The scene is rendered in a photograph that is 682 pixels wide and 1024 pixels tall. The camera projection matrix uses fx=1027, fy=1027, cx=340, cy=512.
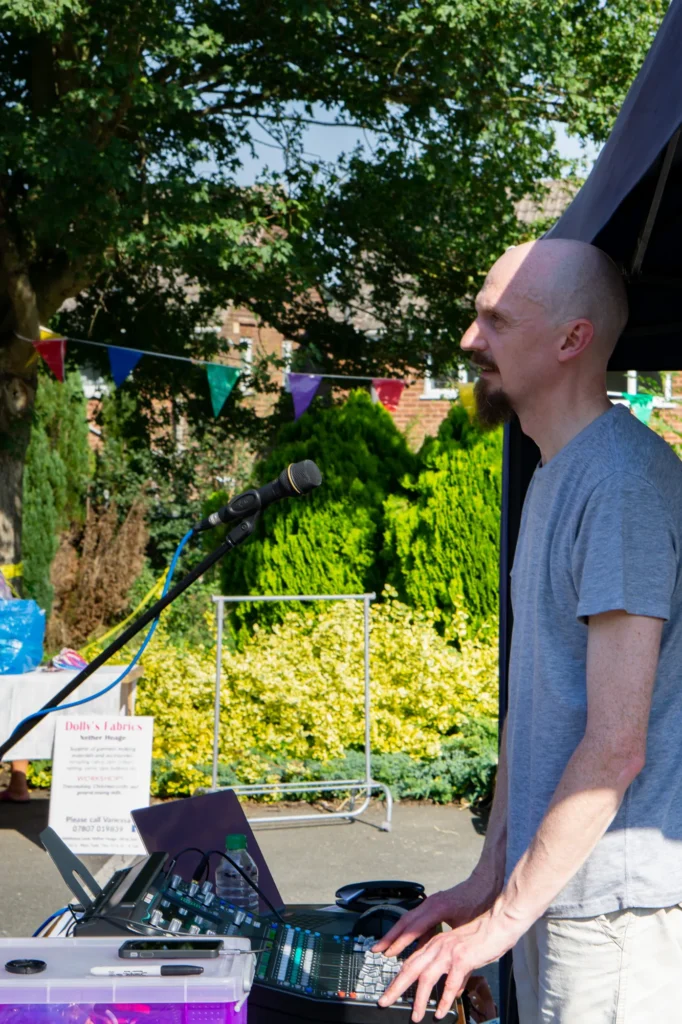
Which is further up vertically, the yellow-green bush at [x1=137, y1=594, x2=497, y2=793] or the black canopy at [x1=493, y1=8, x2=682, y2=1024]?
the black canopy at [x1=493, y1=8, x2=682, y2=1024]

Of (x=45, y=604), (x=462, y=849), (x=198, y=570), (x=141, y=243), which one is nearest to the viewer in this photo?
(x=198, y=570)

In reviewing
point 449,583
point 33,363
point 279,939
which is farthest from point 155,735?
point 279,939

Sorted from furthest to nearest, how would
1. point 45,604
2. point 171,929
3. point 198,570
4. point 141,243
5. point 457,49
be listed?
point 45,604 < point 457,49 < point 141,243 < point 198,570 < point 171,929

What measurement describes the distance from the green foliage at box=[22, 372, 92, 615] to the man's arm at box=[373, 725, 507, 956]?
36.7 ft

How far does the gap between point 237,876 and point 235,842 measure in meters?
0.08

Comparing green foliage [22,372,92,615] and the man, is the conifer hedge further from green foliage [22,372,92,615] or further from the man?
the man

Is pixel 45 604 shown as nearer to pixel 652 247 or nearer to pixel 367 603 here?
pixel 367 603

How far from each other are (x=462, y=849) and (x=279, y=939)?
4.15 meters

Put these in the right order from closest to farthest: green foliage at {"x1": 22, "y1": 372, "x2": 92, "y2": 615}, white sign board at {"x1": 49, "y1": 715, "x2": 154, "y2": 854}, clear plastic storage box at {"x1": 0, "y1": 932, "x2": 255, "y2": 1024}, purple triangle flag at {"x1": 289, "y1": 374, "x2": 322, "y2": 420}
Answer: clear plastic storage box at {"x1": 0, "y1": 932, "x2": 255, "y2": 1024} → white sign board at {"x1": 49, "y1": 715, "x2": 154, "y2": 854} → purple triangle flag at {"x1": 289, "y1": 374, "x2": 322, "y2": 420} → green foliage at {"x1": 22, "y1": 372, "x2": 92, "y2": 615}

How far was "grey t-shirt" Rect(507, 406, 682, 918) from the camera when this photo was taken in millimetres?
1330

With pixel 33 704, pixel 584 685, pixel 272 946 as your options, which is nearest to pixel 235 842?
pixel 272 946

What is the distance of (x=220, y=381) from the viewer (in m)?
8.92

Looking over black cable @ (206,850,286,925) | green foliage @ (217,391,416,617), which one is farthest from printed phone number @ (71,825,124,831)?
green foliage @ (217,391,416,617)

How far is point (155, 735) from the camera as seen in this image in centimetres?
680
